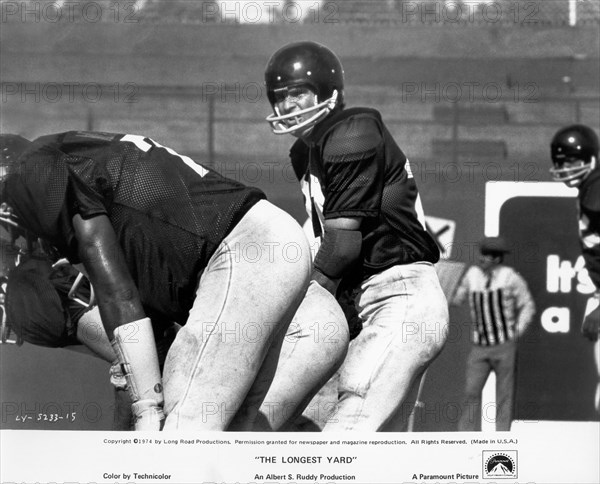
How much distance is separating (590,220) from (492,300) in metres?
0.40

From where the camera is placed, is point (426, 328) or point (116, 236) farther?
point (426, 328)

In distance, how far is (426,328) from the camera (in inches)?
105

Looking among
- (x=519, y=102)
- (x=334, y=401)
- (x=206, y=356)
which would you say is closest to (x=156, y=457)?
(x=206, y=356)

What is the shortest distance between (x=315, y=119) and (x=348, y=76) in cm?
17

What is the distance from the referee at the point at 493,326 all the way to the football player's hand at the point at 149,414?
88 centimetres

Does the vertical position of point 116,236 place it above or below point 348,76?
below

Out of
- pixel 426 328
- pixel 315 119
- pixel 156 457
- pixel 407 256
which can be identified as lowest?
pixel 156 457

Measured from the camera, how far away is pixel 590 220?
2.82 m

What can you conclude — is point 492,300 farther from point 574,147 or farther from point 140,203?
point 140,203

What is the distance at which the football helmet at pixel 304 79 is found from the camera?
268 centimetres

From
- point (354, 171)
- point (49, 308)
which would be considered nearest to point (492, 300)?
point (354, 171)

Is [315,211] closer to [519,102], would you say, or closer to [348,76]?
[348,76]

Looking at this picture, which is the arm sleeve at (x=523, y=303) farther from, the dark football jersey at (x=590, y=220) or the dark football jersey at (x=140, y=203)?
the dark football jersey at (x=140, y=203)

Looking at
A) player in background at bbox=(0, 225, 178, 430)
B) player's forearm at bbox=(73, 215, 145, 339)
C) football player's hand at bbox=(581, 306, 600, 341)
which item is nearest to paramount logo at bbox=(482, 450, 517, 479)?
football player's hand at bbox=(581, 306, 600, 341)
